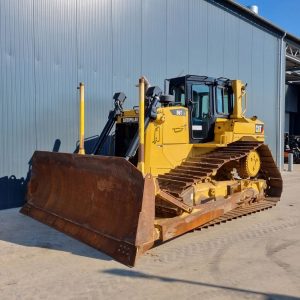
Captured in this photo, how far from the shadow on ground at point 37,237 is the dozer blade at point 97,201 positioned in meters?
0.10

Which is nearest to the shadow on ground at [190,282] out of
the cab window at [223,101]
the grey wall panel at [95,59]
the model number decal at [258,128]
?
the cab window at [223,101]

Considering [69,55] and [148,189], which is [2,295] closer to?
[148,189]

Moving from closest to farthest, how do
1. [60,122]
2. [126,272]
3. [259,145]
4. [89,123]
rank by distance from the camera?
[126,272] < [259,145] < [60,122] < [89,123]

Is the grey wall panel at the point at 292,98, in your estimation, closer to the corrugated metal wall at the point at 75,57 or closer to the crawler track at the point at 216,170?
the corrugated metal wall at the point at 75,57

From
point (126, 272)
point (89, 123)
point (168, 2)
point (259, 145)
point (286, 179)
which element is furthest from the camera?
point (286, 179)

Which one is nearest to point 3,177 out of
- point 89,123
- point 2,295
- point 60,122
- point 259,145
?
point 60,122

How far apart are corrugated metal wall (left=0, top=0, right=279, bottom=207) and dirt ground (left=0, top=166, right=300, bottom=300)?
2.58 m

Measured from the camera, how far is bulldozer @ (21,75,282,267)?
5527 mm

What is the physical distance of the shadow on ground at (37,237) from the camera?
18.9 ft

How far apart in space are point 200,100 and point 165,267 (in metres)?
4.09

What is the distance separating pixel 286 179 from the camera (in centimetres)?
1459

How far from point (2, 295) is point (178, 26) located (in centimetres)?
1023

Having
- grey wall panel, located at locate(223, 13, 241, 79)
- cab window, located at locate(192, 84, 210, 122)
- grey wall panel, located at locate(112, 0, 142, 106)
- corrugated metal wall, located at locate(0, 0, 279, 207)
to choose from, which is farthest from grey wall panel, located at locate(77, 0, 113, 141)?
grey wall panel, located at locate(223, 13, 241, 79)

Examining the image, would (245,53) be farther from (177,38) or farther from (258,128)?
(258,128)
